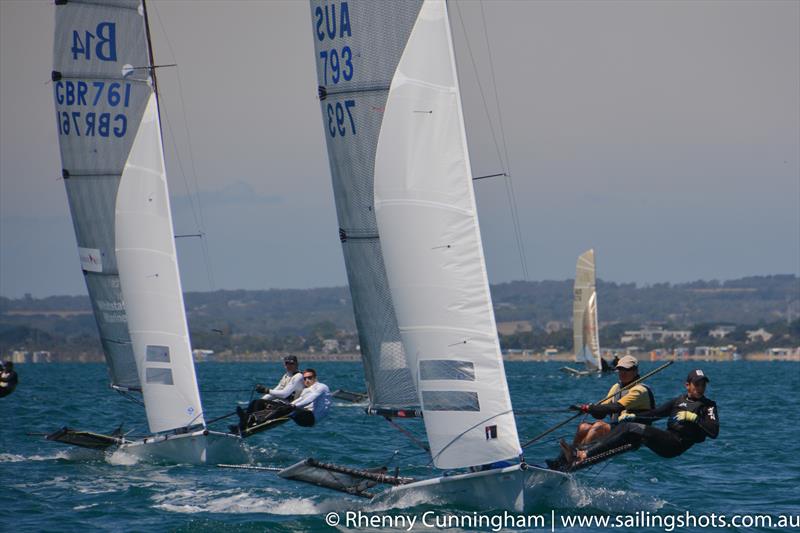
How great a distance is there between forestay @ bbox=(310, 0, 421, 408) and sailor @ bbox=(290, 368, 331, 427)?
5.86 feet

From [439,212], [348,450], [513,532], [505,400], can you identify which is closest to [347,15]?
[439,212]

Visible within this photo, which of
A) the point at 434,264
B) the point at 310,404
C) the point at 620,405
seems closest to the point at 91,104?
the point at 310,404

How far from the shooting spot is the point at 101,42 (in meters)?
21.5

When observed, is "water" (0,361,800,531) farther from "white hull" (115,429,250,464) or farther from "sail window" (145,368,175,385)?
"sail window" (145,368,175,385)

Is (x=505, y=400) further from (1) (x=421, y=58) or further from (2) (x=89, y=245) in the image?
(2) (x=89, y=245)

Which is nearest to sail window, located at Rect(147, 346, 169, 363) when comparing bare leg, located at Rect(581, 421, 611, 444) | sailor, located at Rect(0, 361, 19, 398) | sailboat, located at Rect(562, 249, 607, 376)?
sailor, located at Rect(0, 361, 19, 398)

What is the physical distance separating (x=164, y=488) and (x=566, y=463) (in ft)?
19.3

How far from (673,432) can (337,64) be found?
592 cm

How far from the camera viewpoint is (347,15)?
1534cm

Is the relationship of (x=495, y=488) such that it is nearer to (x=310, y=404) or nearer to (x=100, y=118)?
(x=310, y=404)

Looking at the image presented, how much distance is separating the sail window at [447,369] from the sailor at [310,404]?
3634mm

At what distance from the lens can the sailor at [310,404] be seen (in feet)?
59.3

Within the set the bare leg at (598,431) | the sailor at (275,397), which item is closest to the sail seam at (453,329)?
the bare leg at (598,431)

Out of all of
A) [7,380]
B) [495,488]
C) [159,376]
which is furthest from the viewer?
[7,380]
